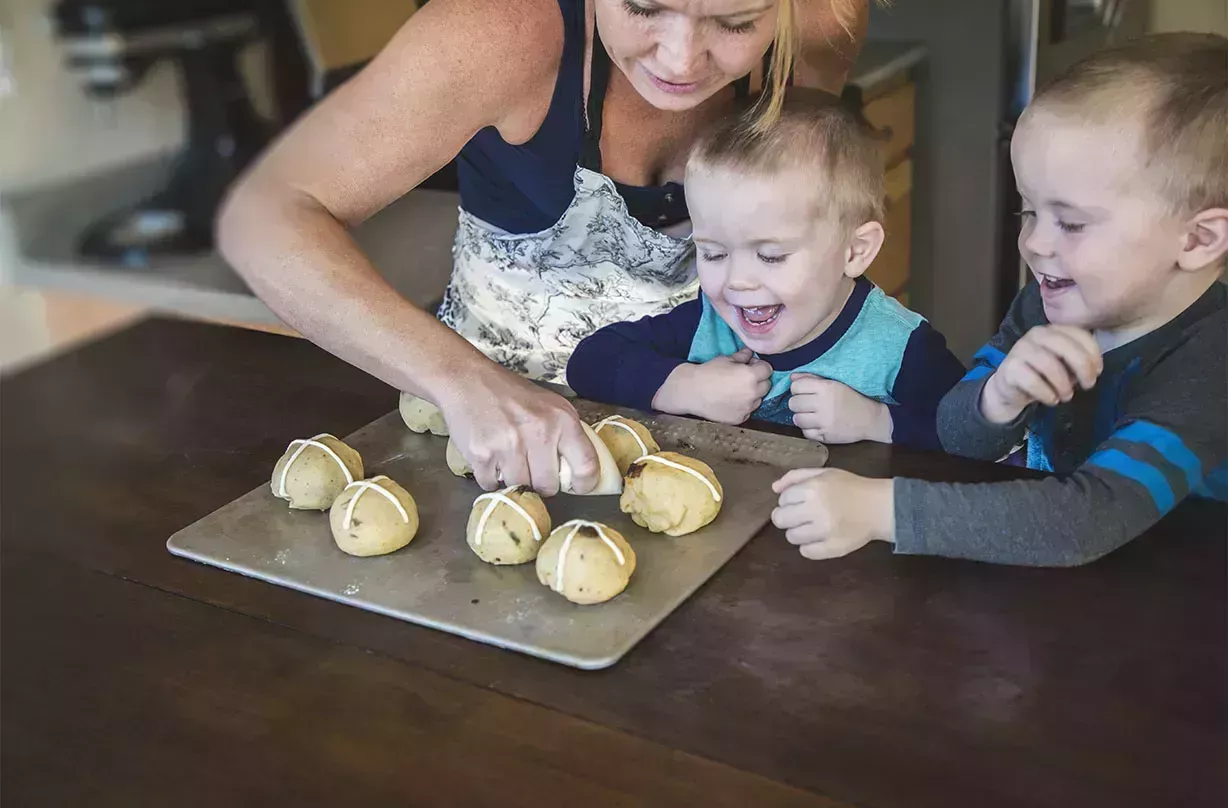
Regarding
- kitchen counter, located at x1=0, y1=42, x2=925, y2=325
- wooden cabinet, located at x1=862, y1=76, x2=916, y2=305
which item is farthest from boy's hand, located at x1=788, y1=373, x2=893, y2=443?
wooden cabinet, located at x1=862, y1=76, x2=916, y2=305

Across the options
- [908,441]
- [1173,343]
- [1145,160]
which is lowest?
[908,441]

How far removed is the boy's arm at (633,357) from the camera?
1.05 m

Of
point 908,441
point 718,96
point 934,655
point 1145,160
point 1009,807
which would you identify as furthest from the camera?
point 718,96

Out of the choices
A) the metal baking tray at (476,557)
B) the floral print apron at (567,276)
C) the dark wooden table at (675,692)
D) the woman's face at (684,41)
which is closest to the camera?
the dark wooden table at (675,692)

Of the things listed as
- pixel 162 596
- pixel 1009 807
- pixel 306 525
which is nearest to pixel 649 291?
pixel 306 525

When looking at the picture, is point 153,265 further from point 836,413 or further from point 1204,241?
point 1204,241

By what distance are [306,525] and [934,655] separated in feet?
1.53

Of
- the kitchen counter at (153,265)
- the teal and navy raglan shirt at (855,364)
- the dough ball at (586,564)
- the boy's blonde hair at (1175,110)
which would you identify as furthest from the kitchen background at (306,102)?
the dough ball at (586,564)

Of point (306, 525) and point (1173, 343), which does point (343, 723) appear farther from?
point (1173, 343)

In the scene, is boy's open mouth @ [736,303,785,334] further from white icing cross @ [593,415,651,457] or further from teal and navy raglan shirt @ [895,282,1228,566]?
teal and navy raglan shirt @ [895,282,1228,566]

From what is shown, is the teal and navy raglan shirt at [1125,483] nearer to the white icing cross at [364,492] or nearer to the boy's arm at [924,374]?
the boy's arm at [924,374]

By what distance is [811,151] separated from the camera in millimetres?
979

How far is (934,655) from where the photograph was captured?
0.63 meters

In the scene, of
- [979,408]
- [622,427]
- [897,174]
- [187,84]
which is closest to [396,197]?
[187,84]
